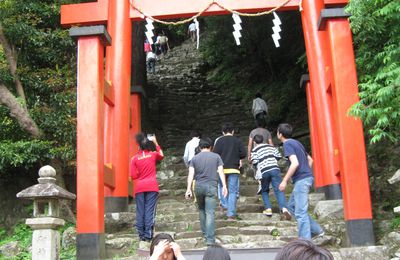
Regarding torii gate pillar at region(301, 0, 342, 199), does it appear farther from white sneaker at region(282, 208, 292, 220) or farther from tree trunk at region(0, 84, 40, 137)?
tree trunk at region(0, 84, 40, 137)

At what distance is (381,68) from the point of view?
639cm

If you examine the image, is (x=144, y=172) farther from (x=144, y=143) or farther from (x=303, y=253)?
(x=303, y=253)

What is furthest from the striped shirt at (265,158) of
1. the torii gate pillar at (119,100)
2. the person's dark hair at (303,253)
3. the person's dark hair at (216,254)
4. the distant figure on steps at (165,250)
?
the person's dark hair at (303,253)

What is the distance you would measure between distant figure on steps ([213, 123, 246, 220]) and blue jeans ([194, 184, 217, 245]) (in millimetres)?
903

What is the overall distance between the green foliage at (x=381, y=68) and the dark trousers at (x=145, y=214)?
114 inches

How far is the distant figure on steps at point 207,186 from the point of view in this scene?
21.4 feet

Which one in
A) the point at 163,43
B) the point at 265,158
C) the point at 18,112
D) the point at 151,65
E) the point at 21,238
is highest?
the point at 163,43

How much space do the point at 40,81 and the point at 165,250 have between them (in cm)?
750

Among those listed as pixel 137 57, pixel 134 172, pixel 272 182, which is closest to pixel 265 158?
pixel 272 182

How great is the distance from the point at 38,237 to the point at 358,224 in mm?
3925

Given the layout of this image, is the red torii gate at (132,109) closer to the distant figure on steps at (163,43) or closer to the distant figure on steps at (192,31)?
the distant figure on steps at (192,31)

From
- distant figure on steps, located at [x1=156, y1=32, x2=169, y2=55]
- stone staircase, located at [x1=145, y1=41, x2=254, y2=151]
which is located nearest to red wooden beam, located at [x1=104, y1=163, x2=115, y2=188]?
stone staircase, located at [x1=145, y1=41, x2=254, y2=151]

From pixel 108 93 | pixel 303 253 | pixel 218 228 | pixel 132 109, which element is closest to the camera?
pixel 303 253

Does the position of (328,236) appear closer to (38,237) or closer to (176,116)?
(38,237)
